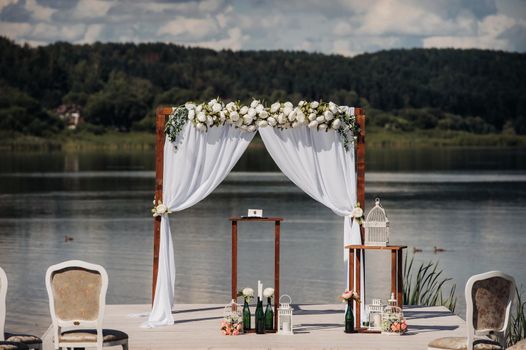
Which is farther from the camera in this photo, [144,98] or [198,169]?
[144,98]

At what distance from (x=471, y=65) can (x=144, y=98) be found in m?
29.5

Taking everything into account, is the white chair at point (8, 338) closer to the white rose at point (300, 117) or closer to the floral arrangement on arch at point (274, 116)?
the floral arrangement on arch at point (274, 116)

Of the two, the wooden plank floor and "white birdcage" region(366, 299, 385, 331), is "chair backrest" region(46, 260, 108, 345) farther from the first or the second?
"white birdcage" region(366, 299, 385, 331)

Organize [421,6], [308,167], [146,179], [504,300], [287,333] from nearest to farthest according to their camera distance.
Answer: [504,300] < [287,333] < [308,167] < [146,179] < [421,6]

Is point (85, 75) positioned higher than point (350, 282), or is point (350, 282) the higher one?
point (85, 75)

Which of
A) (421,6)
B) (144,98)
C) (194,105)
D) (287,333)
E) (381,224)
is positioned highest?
(421,6)

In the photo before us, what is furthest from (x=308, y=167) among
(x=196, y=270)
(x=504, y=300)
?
(x=196, y=270)

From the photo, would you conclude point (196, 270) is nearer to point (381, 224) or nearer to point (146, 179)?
point (381, 224)

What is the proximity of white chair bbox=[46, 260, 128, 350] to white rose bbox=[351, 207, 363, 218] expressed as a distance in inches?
116

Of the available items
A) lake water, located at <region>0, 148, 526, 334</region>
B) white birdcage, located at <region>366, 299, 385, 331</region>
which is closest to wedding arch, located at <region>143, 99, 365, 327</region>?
white birdcage, located at <region>366, 299, 385, 331</region>

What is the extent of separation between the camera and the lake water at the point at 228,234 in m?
15.2

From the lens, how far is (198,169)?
10.0m

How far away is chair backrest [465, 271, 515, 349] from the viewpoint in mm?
7285

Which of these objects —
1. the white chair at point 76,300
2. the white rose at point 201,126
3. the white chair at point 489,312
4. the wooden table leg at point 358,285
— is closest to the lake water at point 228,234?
the white rose at point 201,126
